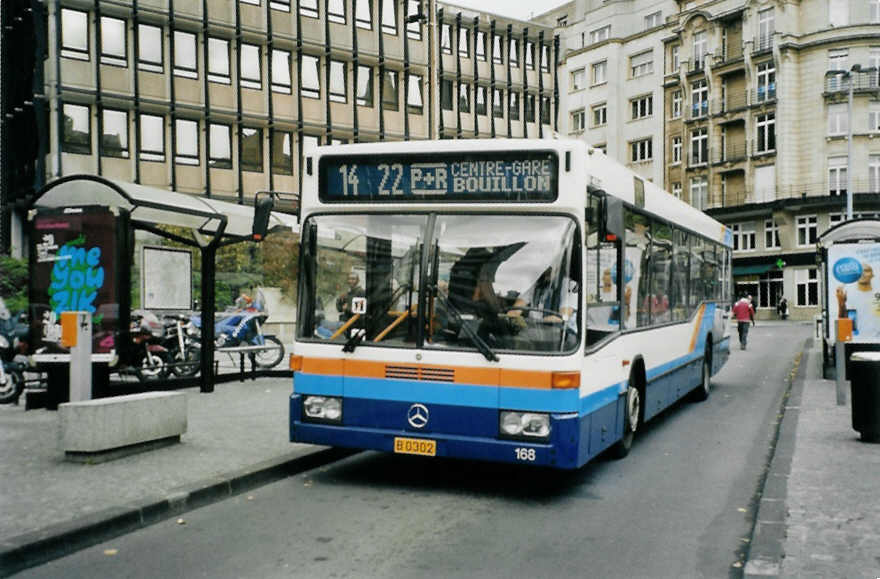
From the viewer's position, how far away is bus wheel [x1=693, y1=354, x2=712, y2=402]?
14.0 metres

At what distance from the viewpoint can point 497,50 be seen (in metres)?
52.4

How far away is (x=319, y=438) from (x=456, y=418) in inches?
48.1

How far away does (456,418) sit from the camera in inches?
282

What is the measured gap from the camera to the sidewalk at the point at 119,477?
584 cm

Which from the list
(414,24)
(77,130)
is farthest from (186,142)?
(414,24)

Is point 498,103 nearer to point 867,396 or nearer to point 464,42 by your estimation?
point 464,42

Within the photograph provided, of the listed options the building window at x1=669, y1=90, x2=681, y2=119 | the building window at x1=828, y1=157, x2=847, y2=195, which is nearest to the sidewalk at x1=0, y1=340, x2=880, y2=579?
the building window at x1=828, y1=157, x2=847, y2=195

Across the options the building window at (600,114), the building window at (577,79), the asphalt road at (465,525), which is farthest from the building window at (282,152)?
the building window at (577,79)

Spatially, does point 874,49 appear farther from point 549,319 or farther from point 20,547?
point 20,547

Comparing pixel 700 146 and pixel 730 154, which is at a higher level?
pixel 700 146

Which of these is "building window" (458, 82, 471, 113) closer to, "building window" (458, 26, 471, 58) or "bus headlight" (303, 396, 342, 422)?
"building window" (458, 26, 471, 58)

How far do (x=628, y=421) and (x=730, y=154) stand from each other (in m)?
54.6

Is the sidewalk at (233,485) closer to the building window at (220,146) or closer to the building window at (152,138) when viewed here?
the building window at (152,138)

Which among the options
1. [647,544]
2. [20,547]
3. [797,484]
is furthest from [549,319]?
[20,547]
